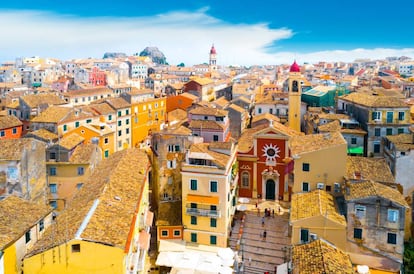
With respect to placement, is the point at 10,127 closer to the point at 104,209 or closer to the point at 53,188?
the point at 53,188

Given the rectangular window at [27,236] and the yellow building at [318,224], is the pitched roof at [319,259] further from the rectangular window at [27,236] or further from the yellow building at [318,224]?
the rectangular window at [27,236]

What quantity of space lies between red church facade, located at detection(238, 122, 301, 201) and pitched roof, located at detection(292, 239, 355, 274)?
1404 centimetres

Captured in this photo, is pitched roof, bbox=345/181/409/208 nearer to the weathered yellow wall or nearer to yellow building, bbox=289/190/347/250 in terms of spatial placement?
yellow building, bbox=289/190/347/250

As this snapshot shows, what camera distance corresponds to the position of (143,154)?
138ft

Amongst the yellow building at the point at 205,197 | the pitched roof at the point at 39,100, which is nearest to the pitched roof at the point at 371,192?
the yellow building at the point at 205,197

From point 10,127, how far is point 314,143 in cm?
3809

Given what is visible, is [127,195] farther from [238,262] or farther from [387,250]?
[387,250]

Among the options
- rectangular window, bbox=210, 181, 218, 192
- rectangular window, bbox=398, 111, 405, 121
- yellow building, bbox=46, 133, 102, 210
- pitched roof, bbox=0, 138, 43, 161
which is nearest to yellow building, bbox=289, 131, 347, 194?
rectangular window, bbox=210, 181, 218, 192

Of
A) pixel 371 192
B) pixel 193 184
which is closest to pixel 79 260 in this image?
pixel 193 184

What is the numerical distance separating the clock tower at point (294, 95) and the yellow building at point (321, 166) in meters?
21.5

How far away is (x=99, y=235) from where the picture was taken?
2381cm

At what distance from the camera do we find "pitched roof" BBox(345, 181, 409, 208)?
30141mm

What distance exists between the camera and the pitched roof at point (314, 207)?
101 feet

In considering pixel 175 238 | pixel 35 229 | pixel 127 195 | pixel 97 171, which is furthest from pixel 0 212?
pixel 175 238
